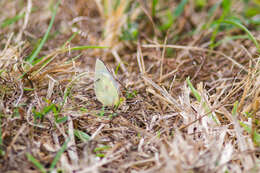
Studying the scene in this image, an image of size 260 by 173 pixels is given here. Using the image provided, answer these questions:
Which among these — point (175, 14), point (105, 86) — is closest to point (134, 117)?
point (105, 86)

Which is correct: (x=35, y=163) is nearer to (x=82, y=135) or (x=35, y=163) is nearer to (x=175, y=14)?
(x=82, y=135)

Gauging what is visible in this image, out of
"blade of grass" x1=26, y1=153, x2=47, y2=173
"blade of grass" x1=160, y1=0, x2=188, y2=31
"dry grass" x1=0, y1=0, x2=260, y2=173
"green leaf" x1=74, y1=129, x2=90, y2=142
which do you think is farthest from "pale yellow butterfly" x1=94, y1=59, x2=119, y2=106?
"blade of grass" x1=160, y1=0, x2=188, y2=31

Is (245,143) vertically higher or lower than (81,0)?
lower

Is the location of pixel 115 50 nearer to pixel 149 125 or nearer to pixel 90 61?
pixel 90 61

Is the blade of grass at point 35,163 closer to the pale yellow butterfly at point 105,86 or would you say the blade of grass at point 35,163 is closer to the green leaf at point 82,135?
the green leaf at point 82,135

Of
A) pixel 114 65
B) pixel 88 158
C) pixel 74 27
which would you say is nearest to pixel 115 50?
pixel 114 65

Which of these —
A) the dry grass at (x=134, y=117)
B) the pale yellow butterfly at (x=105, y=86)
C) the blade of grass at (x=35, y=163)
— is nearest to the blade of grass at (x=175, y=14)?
the dry grass at (x=134, y=117)

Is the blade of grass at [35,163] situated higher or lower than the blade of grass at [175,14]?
lower

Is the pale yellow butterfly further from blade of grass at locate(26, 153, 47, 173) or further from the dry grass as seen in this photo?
blade of grass at locate(26, 153, 47, 173)

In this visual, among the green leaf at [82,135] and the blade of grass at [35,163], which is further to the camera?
the green leaf at [82,135]
